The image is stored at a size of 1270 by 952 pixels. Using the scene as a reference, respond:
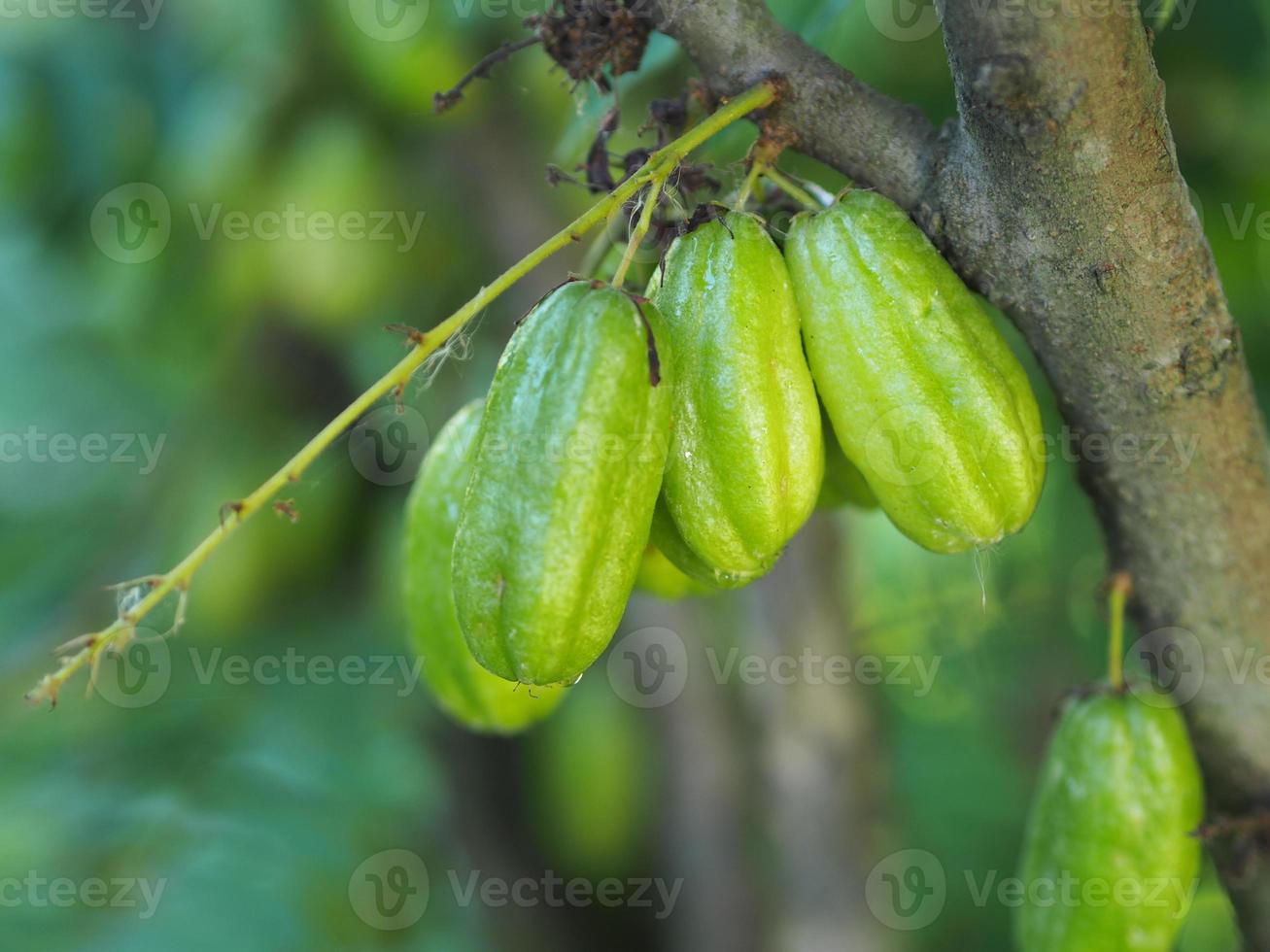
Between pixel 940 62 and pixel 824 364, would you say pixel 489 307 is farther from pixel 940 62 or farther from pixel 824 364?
pixel 824 364

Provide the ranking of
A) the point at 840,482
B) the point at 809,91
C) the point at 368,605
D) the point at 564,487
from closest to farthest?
the point at 564,487 → the point at 809,91 → the point at 840,482 → the point at 368,605

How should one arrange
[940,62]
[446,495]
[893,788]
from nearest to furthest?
[446,495] → [940,62] → [893,788]

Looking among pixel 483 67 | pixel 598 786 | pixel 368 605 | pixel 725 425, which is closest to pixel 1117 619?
pixel 725 425

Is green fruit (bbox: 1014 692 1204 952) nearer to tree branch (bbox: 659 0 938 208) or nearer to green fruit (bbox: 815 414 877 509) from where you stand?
green fruit (bbox: 815 414 877 509)

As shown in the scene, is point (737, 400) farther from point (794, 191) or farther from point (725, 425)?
point (794, 191)

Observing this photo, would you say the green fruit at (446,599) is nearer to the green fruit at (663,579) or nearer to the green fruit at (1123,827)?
the green fruit at (663,579)

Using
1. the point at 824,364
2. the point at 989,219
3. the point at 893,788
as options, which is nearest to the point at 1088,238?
the point at 989,219
